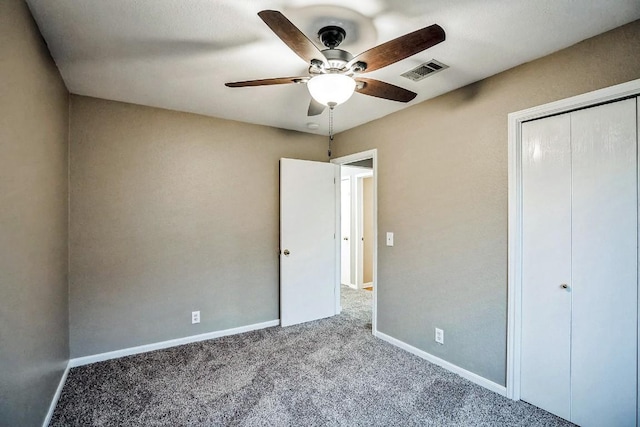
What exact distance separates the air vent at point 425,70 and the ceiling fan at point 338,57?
40 centimetres

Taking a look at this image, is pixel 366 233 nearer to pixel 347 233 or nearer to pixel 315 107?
pixel 347 233

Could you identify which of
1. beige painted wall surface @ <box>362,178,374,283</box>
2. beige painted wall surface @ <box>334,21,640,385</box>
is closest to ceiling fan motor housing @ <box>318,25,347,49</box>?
beige painted wall surface @ <box>334,21,640,385</box>

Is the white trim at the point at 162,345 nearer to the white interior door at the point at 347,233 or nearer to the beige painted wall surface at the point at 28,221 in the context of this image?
the beige painted wall surface at the point at 28,221

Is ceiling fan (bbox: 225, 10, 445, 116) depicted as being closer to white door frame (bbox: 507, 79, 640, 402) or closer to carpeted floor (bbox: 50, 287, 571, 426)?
white door frame (bbox: 507, 79, 640, 402)

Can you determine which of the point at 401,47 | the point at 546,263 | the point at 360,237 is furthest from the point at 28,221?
the point at 360,237

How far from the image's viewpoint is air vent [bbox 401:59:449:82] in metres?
2.22

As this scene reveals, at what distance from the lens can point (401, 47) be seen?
150cm

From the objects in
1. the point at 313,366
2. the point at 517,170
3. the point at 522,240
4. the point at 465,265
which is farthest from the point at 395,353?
the point at 517,170

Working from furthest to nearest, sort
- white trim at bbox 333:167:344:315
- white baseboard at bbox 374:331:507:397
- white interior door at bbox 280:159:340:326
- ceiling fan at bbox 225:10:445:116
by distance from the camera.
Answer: white trim at bbox 333:167:344:315
white interior door at bbox 280:159:340:326
white baseboard at bbox 374:331:507:397
ceiling fan at bbox 225:10:445:116

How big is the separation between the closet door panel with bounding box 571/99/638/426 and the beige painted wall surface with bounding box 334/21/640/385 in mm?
314

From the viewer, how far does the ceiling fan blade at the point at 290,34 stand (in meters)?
1.29

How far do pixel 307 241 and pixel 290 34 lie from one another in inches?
107

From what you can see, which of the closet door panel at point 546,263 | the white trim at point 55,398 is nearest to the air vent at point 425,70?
the closet door panel at point 546,263

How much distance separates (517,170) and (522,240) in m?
0.50
